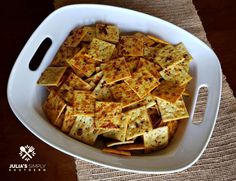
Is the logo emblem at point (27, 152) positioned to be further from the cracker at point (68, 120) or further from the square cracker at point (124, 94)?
the square cracker at point (124, 94)

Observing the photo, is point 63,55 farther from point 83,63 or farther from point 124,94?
point 124,94

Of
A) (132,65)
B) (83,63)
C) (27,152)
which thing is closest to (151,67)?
(132,65)

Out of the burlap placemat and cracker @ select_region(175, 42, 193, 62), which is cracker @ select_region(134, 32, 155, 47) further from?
the burlap placemat

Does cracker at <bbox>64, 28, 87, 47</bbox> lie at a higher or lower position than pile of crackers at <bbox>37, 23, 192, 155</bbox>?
higher

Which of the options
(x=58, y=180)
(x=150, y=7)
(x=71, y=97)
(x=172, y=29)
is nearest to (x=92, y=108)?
(x=71, y=97)

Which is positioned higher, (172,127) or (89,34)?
(89,34)

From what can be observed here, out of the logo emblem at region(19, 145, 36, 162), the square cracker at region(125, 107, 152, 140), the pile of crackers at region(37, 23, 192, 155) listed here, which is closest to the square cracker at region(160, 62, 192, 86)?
the pile of crackers at region(37, 23, 192, 155)

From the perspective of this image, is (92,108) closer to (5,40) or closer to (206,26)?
(5,40)
